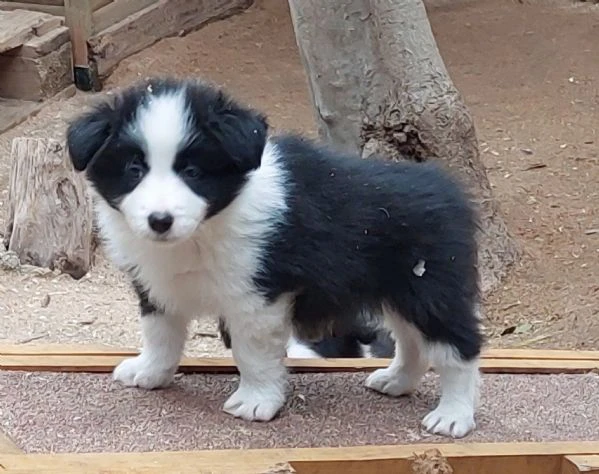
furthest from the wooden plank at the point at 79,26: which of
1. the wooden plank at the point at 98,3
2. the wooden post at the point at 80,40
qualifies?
the wooden plank at the point at 98,3

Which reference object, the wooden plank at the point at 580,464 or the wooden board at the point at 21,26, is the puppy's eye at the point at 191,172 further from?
the wooden board at the point at 21,26

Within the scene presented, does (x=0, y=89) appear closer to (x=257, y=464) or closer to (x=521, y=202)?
(x=521, y=202)

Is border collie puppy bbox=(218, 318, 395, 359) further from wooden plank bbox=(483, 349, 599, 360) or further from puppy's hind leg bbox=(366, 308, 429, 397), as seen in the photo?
puppy's hind leg bbox=(366, 308, 429, 397)

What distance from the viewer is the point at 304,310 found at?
2.95 m

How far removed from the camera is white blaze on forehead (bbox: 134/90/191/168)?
2.58 m

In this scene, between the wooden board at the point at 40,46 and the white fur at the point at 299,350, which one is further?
the wooden board at the point at 40,46

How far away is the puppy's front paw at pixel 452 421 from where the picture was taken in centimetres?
303

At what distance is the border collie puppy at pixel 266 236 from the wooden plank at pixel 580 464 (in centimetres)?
30

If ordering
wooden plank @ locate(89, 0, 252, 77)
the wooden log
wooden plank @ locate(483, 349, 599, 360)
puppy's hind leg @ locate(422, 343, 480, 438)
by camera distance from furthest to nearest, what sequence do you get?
wooden plank @ locate(89, 0, 252, 77), the wooden log, wooden plank @ locate(483, 349, 599, 360), puppy's hind leg @ locate(422, 343, 480, 438)

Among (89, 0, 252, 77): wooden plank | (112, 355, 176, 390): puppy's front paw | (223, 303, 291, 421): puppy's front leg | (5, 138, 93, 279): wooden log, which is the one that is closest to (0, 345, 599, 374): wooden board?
(112, 355, 176, 390): puppy's front paw

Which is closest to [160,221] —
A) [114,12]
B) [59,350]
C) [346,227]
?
[346,227]

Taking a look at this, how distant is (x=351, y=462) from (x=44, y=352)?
111 cm

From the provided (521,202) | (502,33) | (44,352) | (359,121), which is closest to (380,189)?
(44,352)

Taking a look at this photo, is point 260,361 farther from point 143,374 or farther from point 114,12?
point 114,12
